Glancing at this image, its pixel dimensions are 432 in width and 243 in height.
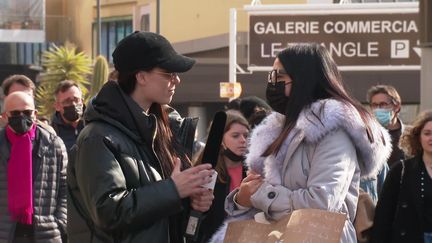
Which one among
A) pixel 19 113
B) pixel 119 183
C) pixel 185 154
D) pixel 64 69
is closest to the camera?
pixel 119 183

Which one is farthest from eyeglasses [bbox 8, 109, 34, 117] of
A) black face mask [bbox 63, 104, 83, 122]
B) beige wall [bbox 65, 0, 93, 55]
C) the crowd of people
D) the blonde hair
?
beige wall [bbox 65, 0, 93, 55]

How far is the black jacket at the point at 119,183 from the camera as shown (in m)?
4.11

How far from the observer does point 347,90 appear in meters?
4.64

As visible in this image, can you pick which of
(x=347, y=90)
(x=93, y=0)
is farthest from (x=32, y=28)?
(x=347, y=90)

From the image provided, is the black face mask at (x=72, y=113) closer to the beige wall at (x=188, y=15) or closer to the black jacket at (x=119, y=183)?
the black jacket at (x=119, y=183)

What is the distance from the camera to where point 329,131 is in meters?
4.38

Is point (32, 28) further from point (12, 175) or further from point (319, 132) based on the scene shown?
point (319, 132)

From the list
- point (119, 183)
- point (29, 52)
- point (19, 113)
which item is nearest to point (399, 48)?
point (19, 113)

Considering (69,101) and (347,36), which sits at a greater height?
(347,36)

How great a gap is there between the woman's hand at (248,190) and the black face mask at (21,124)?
11.4 ft

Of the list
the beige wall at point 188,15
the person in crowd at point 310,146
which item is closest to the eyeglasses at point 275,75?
the person in crowd at point 310,146

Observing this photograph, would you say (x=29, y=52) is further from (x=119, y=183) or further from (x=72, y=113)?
(x=119, y=183)

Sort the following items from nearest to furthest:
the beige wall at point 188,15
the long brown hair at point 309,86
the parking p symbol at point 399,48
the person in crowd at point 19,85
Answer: the long brown hair at point 309,86
the person in crowd at point 19,85
the parking p symbol at point 399,48
the beige wall at point 188,15

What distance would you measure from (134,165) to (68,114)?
17.4 feet
